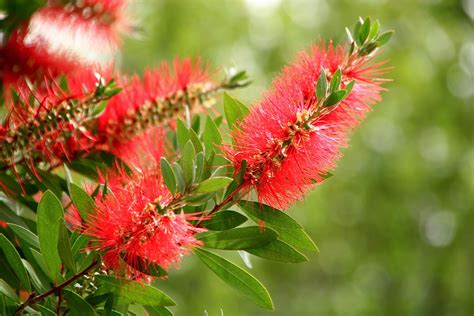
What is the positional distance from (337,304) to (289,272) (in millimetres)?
494

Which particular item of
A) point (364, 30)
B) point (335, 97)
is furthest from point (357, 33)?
point (335, 97)

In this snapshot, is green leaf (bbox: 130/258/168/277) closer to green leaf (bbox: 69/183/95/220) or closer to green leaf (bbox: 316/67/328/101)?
green leaf (bbox: 69/183/95/220)

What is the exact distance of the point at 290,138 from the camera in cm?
70

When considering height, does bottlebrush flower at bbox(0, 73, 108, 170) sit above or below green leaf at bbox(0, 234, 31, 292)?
above

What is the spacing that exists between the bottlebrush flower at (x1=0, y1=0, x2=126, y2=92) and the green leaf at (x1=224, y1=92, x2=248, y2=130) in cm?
20

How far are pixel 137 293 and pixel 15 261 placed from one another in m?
0.13

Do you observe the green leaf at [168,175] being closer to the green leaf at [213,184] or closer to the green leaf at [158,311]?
the green leaf at [213,184]

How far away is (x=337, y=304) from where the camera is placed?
3.97 m

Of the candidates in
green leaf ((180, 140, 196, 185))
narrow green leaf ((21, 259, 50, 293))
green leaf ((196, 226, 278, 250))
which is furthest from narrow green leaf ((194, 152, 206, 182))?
narrow green leaf ((21, 259, 50, 293))

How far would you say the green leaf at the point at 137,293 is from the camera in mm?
727

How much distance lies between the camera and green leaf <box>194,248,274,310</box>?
30.5 inches

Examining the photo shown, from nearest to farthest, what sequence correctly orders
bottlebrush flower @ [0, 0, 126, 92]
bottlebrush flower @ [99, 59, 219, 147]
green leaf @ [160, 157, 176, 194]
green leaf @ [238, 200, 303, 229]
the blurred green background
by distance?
green leaf @ [160, 157, 176, 194] → green leaf @ [238, 200, 303, 229] → bottlebrush flower @ [99, 59, 219, 147] → bottlebrush flower @ [0, 0, 126, 92] → the blurred green background

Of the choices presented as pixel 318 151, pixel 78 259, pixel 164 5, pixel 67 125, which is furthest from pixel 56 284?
pixel 164 5

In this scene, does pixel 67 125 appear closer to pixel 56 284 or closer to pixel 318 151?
pixel 56 284
